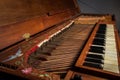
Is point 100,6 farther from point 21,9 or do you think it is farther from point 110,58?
point 110,58

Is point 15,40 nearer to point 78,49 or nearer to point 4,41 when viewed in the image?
point 4,41

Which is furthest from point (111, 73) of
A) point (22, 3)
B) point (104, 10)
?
point (104, 10)

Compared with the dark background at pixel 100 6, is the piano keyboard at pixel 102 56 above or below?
below

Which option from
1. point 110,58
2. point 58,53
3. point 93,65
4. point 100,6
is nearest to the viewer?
point 93,65

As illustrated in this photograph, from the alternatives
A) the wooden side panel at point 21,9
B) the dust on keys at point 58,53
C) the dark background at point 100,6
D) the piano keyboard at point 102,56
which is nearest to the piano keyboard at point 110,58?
the piano keyboard at point 102,56

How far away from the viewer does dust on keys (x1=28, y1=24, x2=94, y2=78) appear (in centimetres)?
113

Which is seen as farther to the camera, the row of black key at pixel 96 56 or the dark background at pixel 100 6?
the dark background at pixel 100 6

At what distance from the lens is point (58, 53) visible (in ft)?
4.51

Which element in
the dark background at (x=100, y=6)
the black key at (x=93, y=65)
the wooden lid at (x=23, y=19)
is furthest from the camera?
the dark background at (x=100, y=6)

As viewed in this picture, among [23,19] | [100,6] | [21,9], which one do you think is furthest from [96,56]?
[100,6]

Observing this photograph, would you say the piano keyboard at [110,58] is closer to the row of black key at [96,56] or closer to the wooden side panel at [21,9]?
the row of black key at [96,56]

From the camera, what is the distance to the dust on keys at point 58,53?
44.4 inches

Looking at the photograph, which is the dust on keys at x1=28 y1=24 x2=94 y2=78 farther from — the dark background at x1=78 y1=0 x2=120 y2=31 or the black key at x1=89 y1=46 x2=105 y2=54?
the dark background at x1=78 y1=0 x2=120 y2=31

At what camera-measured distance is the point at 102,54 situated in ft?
4.34
